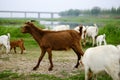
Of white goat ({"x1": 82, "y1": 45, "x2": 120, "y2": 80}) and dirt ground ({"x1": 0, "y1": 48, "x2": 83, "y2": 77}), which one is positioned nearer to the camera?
white goat ({"x1": 82, "y1": 45, "x2": 120, "y2": 80})

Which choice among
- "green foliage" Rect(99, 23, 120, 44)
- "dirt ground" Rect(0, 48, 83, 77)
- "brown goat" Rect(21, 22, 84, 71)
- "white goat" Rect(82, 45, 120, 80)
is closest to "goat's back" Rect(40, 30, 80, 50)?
"brown goat" Rect(21, 22, 84, 71)

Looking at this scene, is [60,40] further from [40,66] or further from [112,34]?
[112,34]

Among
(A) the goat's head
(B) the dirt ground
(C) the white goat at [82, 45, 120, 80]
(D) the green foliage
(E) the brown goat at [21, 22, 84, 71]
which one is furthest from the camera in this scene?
(D) the green foliage

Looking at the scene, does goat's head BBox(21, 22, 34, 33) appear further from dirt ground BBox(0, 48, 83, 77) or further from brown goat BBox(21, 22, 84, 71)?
dirt ground BBox(0, 48, 83, 77)

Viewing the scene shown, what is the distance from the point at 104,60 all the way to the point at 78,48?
347 centimetres

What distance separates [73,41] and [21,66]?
2.15 meters

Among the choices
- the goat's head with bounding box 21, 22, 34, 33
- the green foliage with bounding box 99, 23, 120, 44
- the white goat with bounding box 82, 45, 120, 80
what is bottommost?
the green foliage with bounding box 99, 23, 120, 44

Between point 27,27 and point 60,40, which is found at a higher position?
point 27,27

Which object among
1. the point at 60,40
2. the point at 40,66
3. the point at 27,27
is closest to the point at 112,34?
the point at 40,66

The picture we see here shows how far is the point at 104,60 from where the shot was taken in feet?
22.6

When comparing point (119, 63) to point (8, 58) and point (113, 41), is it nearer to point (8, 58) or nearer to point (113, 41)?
point (8, 58)

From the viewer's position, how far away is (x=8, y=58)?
12.4 meters

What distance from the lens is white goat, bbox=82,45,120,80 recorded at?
22.0 ft

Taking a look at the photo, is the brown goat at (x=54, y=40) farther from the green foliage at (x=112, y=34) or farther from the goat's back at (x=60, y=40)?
the green foliage at (x=112, y=34)
